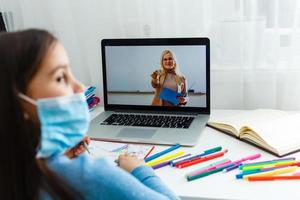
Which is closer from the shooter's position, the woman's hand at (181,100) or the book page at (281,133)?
the book page at (281,133)

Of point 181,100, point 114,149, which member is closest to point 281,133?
point 181,100

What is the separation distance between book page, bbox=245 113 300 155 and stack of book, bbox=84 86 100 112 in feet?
2.15

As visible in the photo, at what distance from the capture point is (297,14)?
129 centimetres

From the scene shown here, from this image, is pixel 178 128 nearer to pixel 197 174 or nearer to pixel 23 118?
pixel 197 174

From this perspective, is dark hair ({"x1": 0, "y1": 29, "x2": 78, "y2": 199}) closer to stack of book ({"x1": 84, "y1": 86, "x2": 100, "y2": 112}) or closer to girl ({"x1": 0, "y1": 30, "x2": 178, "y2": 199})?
girl ({"x1": 0, "y1": 30, "x2": 178, "y2": 199})

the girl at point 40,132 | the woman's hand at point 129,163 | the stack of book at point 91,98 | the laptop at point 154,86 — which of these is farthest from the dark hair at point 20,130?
the stack of book at point 91,98

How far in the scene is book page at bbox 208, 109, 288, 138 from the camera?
118cm

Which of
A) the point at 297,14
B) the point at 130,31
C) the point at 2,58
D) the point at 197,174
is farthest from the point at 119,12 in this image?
the point at 2,58

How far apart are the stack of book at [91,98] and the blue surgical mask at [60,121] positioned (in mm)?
783

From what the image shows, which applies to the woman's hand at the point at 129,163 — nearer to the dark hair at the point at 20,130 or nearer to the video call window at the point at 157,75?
the dark hair at the point at 20,130

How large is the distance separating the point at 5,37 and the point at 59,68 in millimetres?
105

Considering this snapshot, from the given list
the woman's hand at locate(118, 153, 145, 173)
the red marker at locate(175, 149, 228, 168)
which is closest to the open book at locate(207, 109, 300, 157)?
the red marker at locate(175, 149, 228, 168)

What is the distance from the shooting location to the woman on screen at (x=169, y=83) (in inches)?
53.2

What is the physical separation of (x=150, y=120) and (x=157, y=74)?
6.8 inches
